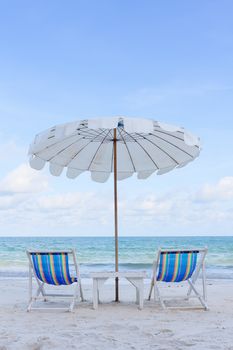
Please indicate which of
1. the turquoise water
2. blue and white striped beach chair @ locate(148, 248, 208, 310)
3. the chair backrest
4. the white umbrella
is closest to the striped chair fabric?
blue and white striped beach chair @ locate(148, 248, 208, 310)

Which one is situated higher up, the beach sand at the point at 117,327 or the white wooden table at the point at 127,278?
the white wooden table at the point at 127,278

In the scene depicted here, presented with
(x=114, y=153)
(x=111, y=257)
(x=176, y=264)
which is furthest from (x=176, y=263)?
(x=111, y=257)

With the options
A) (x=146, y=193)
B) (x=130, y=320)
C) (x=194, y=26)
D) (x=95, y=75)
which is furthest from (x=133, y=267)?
(x=146, y=193)

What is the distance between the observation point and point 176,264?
480 centimetres

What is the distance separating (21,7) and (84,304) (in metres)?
8.11

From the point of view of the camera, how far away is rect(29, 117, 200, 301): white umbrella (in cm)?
540

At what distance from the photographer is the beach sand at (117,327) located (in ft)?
10.8

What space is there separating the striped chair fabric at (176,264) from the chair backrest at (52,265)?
3.35ft

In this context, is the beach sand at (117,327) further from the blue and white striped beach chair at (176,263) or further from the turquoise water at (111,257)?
the turquoise water at (111,257)

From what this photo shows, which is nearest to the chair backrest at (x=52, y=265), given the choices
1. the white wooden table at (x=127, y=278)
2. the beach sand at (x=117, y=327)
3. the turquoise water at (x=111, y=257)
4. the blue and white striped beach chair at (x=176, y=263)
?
the white wooden table at (x=127, y=278)

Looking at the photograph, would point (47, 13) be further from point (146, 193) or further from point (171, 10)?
point (146, 193)

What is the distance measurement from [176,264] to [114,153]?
159 centimetres

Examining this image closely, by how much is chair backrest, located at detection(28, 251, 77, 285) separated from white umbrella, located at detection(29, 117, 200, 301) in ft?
2.48

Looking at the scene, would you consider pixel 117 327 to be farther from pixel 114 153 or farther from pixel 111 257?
pixel 111 257
